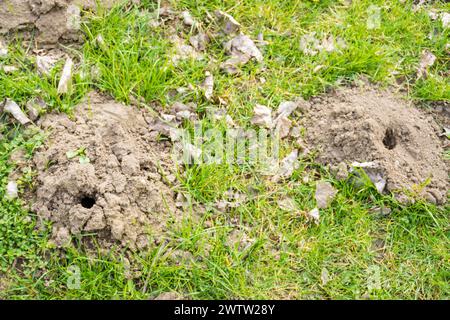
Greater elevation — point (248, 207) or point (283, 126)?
point (283, 126)

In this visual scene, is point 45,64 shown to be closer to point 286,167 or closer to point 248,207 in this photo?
point 248,207

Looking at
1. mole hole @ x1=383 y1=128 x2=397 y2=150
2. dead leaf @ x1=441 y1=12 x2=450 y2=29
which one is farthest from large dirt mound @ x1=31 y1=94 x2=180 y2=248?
dead leaf @ x1=441 y1=12 x2=450 y2=29

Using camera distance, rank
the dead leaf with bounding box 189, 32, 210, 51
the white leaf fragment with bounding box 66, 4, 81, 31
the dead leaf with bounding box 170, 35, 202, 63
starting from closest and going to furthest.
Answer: the white leaf fragment with bounding box 66, 4, 81, 31 → the dead leaf with bounding box 170, 35, 202, 63 → the dead leaf with bounding box 189, 32, 210, 51

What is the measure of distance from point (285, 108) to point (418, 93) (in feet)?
3.55

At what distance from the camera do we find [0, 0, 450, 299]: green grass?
2.74 m

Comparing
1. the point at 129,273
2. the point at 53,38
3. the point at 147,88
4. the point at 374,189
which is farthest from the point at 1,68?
the point at 374,189

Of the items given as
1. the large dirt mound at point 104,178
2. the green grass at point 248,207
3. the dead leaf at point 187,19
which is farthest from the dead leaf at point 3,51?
the dead leaf at point 187,19

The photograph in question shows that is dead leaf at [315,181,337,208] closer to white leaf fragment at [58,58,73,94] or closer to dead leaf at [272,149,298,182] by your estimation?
dead leaf at [272,149,298,182]

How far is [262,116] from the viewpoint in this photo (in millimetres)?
3381

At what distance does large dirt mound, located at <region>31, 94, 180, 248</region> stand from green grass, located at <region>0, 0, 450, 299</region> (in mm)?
99

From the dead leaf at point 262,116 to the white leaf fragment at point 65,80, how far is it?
127 cm

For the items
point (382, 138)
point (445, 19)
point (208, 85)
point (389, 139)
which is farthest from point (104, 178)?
point (445, 19)

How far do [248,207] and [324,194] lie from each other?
53cm
